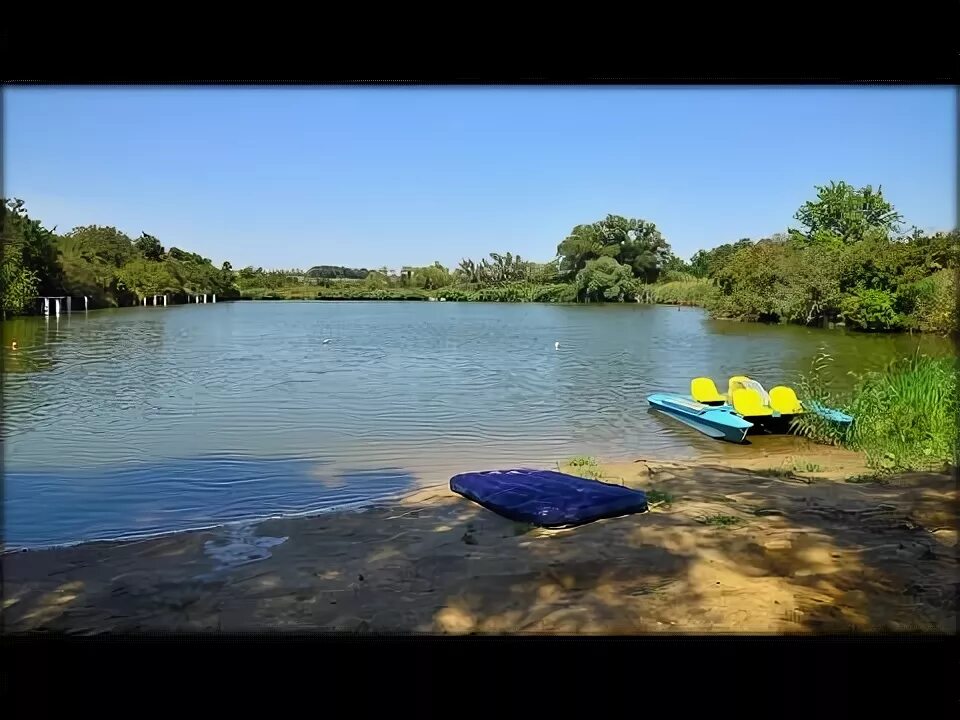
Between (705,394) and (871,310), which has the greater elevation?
(871,310)

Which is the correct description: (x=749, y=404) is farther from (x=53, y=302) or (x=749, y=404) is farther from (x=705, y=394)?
(x=53, y=302)

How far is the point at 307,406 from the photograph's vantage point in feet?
30.9

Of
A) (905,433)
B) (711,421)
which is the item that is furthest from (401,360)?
(905,433)

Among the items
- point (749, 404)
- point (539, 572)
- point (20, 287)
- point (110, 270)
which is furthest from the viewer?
point (110, 270)

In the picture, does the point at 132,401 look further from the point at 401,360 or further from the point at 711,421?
the point at 711,421

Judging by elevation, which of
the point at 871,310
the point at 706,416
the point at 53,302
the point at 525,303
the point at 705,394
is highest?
the point at 871,310

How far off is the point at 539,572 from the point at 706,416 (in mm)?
5116

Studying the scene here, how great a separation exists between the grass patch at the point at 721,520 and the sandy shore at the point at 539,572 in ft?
0.05

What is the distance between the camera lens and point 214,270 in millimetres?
20172

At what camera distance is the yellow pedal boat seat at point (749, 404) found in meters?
7.54

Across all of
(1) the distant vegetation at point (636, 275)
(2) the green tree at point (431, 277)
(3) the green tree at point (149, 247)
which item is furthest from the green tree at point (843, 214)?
(3) the green tree at point (149, 247)

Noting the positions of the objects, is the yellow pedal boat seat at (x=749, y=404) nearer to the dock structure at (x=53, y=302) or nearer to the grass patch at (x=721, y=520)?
the grass patch at (x=721, y=520)

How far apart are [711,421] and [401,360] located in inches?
286

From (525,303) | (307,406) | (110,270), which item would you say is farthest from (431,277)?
(307,406)
